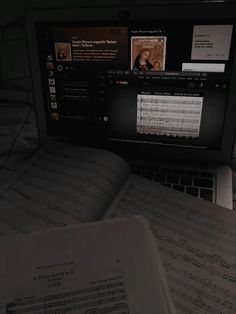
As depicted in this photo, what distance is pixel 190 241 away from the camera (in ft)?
1.63

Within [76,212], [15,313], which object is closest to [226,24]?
[76,212]

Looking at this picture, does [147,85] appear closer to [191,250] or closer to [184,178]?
[184,178]

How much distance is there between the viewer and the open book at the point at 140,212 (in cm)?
44

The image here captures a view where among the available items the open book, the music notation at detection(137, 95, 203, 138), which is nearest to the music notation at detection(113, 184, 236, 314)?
the open book

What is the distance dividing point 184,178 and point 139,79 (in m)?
0.20

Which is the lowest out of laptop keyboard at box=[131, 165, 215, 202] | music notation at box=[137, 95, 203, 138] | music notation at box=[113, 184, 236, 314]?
music notation at box=[113, 184, 236, 314]

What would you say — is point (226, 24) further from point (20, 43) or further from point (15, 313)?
point (20, 43)

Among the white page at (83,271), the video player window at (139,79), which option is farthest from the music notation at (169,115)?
the white page at (83,271)

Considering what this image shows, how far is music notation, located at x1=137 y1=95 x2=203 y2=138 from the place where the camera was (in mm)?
625

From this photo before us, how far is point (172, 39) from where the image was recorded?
22.8 inches

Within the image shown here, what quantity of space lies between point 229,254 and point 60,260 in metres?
0.23

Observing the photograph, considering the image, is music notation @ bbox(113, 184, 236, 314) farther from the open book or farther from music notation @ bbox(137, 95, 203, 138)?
music notation @ bbox(137, 95, 203, 138)

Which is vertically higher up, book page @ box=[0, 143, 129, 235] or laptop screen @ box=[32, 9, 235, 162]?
laptop screen @ box=[32, 9, 235, 162]

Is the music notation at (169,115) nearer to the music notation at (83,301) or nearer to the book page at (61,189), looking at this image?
the book page at (61,189)
